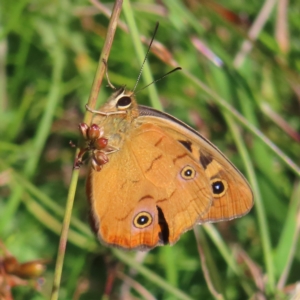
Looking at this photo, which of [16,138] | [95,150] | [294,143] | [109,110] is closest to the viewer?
[95,150]

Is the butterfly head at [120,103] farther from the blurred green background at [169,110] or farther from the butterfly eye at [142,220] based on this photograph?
the blurred green background at [169,110]

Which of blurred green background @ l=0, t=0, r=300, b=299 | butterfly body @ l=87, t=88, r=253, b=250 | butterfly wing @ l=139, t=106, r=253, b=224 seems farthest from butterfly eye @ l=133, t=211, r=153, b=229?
blurred green background @ l=0, t=0, r=300, b=299

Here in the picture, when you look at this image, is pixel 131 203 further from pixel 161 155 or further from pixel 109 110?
pixel 109 110

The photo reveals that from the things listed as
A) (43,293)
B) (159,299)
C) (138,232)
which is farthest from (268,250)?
(43,293)

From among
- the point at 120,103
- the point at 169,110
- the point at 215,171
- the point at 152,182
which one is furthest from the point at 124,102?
the point at 169,110

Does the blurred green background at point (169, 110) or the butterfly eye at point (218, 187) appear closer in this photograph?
the butterfly eye at point (218, 187)

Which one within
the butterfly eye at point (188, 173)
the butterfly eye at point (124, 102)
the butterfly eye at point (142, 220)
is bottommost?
the butterfly eye at point (142, 220)

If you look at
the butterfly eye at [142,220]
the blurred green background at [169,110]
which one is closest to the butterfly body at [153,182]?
the butterfly eye at [142,220]

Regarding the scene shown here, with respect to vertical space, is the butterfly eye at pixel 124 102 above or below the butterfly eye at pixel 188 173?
above
